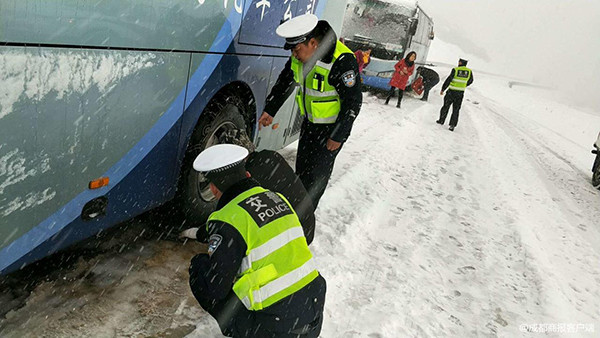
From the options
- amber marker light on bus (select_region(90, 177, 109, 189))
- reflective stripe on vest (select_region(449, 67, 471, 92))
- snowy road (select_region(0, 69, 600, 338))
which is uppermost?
reflective stripe on vest (select_region(449, 67, 471, 92))

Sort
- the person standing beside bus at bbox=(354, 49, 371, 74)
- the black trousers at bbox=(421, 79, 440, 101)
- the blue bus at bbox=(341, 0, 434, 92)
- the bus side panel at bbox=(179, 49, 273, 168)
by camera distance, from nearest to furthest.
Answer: the bus side panel at bbox=(179, 49, 273, 168)
the person standing beside bus at bbox=(354, 49, 371, 74)
the blue bus at bbox=(341, 0, 434, 92)
the black trousers at bbox=(421, 79, 440, 101)

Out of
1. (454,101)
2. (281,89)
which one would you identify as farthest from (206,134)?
(454,101)

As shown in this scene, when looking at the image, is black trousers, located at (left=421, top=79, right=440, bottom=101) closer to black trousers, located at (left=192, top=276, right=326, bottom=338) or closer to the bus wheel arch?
the bus wheel arch

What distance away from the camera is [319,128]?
3.87 m

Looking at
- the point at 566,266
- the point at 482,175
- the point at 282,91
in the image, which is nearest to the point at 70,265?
the point at 282,91

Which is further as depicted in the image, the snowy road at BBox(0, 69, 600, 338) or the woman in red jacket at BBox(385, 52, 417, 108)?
the woman in red jacket at BBox(385, 52, 417, 108)

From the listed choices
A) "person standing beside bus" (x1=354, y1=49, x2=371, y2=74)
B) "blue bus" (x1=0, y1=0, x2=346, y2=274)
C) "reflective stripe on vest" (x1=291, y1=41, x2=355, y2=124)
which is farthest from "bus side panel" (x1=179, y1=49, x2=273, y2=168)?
"person standing beside bus" (x1=354, y1=49, x2=371, y2=74)

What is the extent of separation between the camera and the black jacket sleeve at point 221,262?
1.98 meters

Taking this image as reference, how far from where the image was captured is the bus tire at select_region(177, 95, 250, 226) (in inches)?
136

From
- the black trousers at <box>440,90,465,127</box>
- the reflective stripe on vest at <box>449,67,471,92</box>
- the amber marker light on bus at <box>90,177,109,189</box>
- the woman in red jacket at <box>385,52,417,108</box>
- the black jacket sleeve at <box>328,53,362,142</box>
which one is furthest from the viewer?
the woman in red jacket at <box>385,52,417,108</box>

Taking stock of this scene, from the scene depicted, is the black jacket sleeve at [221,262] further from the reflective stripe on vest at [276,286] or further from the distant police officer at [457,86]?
the distant police officer at [457,86]

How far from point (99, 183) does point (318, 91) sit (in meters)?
1.85

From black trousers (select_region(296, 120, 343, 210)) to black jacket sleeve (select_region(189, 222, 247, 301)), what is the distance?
1922 mm

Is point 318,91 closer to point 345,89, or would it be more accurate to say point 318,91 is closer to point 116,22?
point 345,89
